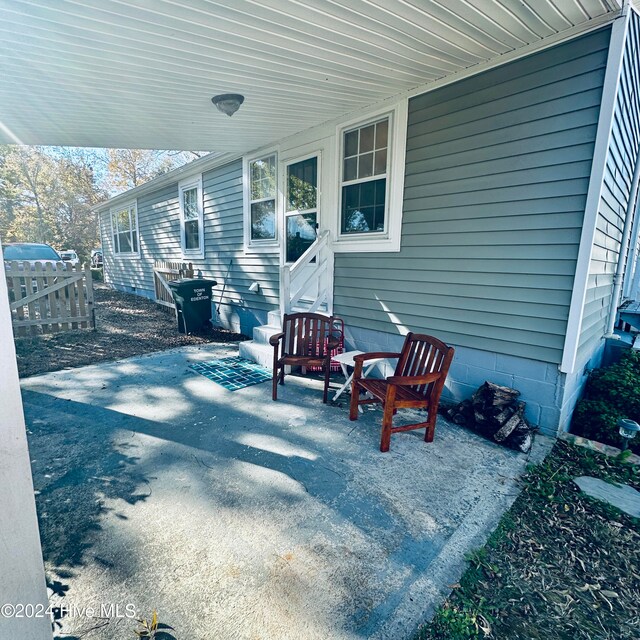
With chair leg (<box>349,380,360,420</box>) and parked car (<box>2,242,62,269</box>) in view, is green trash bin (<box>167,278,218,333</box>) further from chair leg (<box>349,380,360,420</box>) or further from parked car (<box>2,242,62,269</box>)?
parked car (<box>2,242,62,269</box>)

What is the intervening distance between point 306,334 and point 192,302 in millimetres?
3552

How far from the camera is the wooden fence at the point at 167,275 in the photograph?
26.2ft

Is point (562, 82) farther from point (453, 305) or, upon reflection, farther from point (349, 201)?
point (349, 201)

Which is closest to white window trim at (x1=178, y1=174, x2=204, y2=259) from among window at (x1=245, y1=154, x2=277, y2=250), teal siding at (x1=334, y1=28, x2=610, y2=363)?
window at (x1=245, y1=154, x2=277, y2=250)

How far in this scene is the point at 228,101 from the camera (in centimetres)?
375

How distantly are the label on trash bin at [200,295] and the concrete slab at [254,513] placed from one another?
3298 mm

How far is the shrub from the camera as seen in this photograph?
129 inches

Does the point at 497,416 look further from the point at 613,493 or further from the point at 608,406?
the point at 608,406

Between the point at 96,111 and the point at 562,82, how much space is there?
15.6ft

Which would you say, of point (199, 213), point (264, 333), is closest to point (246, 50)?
point (264, 333)

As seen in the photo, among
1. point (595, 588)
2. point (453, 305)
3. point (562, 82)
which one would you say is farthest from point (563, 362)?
point (562, 82)

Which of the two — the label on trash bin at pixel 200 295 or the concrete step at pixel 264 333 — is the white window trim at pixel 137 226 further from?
the concrete step at pixel 264 333

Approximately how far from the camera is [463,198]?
11.2 ft

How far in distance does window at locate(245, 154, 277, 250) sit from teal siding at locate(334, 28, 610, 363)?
262 cm
